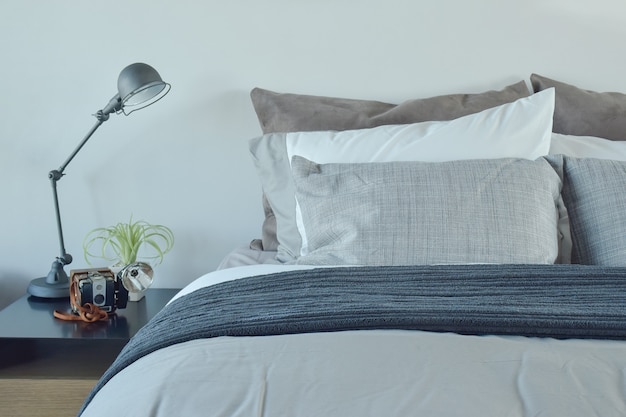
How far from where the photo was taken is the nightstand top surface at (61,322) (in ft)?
7.18

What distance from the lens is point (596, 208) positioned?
2.14 m

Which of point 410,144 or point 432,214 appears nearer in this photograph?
point 432,214

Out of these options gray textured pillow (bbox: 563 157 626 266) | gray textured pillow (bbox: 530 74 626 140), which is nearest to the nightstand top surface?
gray textured pillow (bbox: 563 157 626 266)

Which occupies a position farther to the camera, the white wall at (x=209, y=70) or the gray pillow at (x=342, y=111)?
the white wall at (x=209, y=70)

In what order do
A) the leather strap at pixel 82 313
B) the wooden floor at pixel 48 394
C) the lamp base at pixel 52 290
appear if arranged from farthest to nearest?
the lamp base at pixel 52 290, the leather strap at pixel 82 313, the wooden floor at pixel 48 394

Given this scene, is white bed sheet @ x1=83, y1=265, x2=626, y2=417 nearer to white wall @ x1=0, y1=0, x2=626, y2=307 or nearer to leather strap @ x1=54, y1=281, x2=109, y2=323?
leather strap @ x1=54, y1=281, x2=109, y2=323

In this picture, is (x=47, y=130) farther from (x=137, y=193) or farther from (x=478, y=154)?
(x=478, y=154)

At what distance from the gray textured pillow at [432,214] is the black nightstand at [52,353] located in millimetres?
619

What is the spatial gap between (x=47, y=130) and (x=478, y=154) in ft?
4.80

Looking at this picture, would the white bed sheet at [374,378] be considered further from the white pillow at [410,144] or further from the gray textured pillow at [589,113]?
the gray textured pillow at [589,113]

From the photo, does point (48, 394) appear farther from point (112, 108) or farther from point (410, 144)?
point (410, 144)

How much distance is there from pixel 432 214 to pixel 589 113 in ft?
2.79

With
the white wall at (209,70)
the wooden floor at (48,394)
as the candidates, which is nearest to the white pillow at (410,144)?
the white wall at (209,70)

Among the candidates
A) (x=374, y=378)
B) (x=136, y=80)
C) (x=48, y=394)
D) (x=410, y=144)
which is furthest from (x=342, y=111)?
(x=374, y=378)
